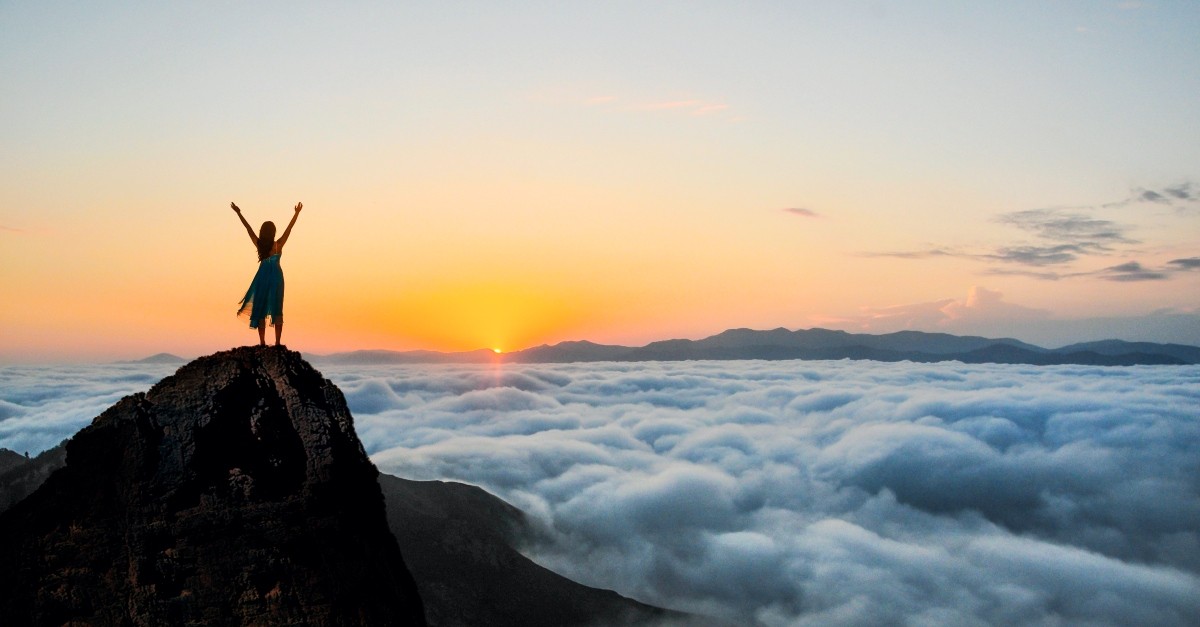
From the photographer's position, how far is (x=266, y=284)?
16719mm

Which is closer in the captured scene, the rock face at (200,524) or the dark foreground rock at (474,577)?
the rock face at (200,524)

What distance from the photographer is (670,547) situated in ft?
560

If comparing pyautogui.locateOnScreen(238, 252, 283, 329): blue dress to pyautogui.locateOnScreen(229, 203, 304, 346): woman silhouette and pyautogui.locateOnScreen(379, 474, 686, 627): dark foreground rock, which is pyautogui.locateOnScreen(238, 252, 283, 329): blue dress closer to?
pyautogui.locateOnScreen(229, 203, 304, 346): woman silhouette

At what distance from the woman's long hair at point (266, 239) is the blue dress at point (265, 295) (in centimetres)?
15

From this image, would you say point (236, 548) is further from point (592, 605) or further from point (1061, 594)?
point (1061, 594)

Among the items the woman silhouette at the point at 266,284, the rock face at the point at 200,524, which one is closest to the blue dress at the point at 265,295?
the woman silhouette at the point at 266,284

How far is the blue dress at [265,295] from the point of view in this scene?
1672 cm

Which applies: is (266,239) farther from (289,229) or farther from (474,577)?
(474,577)

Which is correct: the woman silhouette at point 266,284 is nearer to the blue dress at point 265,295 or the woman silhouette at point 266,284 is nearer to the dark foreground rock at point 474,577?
the blue dress at point 265,295

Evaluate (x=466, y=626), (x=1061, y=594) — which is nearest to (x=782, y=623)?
(x=1061, y=594)

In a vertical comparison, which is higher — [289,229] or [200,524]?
[289,229]

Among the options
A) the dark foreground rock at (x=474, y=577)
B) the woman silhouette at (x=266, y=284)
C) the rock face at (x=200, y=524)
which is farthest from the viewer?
the dark foreground rock at (x=474, y=577)

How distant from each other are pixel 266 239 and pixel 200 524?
5805mm

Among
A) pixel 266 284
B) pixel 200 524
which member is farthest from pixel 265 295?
pixel 200 524
